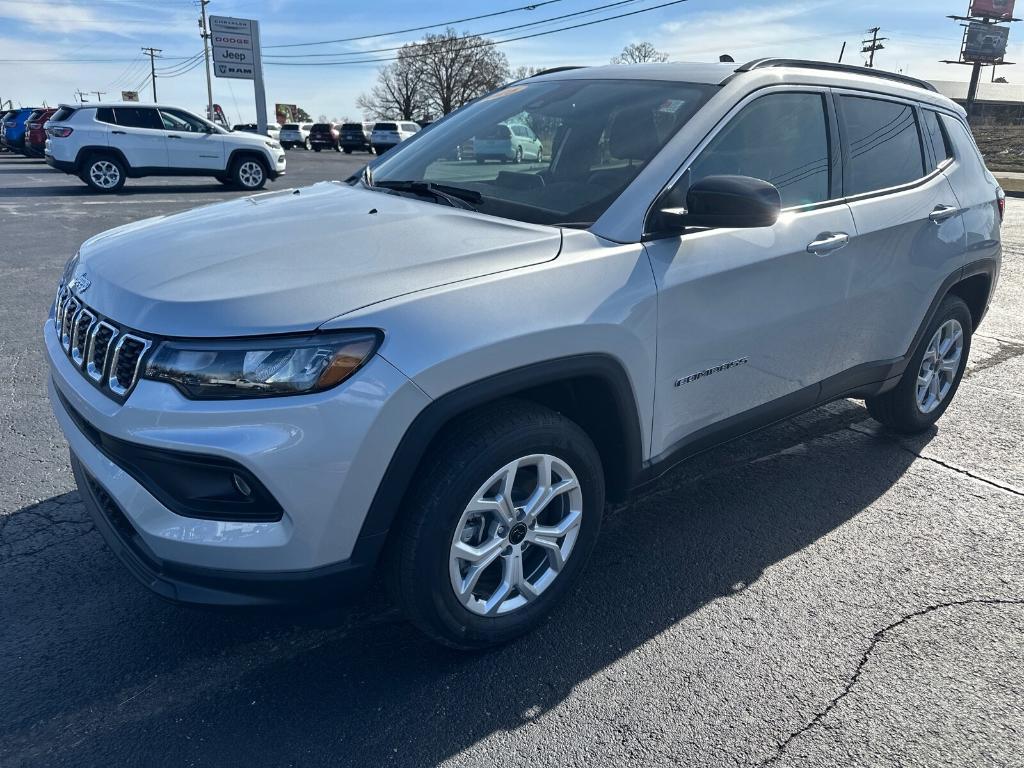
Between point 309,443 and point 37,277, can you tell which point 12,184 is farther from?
point 309,443

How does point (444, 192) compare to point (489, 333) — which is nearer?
point (489, 333)

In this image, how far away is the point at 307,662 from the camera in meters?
2.54

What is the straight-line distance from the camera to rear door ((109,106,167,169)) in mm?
15273

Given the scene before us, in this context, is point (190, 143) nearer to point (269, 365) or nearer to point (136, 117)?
point (136, 117)

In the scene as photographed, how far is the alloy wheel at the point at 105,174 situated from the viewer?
15.3 metres

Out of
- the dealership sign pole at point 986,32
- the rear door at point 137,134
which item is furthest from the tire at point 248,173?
the dealership sign pole at point 986,32

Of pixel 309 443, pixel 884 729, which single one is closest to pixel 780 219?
pixel 884 729

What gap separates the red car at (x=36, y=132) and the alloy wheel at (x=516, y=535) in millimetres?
23697

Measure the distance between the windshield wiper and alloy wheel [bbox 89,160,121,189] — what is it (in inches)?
566

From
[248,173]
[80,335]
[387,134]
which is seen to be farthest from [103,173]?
[387,134]

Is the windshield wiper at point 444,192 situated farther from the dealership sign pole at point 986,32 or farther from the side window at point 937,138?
the dealership sign pole at point 986,32

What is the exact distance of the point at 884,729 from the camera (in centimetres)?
233

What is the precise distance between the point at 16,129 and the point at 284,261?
93.8 feet

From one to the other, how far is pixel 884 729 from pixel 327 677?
5.46 feet
